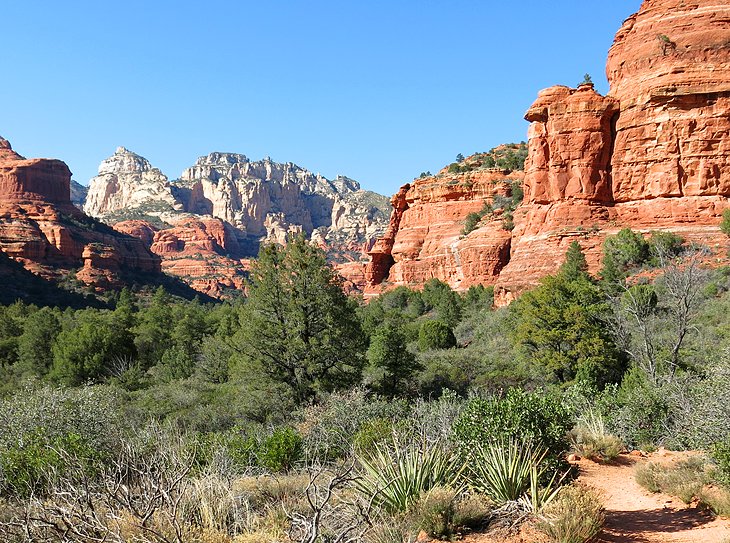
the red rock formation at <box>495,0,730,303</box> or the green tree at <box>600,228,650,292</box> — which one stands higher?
the red rock formation at <box>495,0,730,303</box>

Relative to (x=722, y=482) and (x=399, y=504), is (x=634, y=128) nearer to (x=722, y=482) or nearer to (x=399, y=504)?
(x=722, y=482)

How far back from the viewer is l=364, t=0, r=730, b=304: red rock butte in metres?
36.1

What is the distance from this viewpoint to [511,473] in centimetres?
684

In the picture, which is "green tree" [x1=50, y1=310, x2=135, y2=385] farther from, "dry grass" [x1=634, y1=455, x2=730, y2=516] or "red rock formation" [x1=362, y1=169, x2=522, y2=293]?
"red rock formation" [x1=362, y1=169, x2=522, y2=293]

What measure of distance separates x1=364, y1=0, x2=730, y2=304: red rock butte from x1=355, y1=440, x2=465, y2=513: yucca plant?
32.9 meters

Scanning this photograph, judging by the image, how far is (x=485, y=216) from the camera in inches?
2031

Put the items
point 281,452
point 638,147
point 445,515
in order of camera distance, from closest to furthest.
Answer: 1. point 445,515
2. point 281,452
3. point 638,147

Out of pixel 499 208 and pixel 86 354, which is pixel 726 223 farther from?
pixel 86 354

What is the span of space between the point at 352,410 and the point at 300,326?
4868mm

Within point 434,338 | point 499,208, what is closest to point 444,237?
point 499,208

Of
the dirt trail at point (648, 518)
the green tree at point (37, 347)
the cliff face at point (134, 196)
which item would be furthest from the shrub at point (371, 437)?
the cliff face at point (134, 196)

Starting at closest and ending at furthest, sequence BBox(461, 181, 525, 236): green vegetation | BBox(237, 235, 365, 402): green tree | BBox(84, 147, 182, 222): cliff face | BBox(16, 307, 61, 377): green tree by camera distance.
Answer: BBox(237, 235, 365, 402): green tree, BBox(16, 307, 61, 377): green tree, BBox(461, 181, 525, 236): green vegetation, BBox(84, 147, 182, 222): cliff face

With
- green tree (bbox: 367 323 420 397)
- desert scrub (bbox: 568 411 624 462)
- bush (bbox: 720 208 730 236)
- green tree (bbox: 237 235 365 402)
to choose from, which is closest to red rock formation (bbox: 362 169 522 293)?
bush (bbox: 720 208 730 236)

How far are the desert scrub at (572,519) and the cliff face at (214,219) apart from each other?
114464 mm
